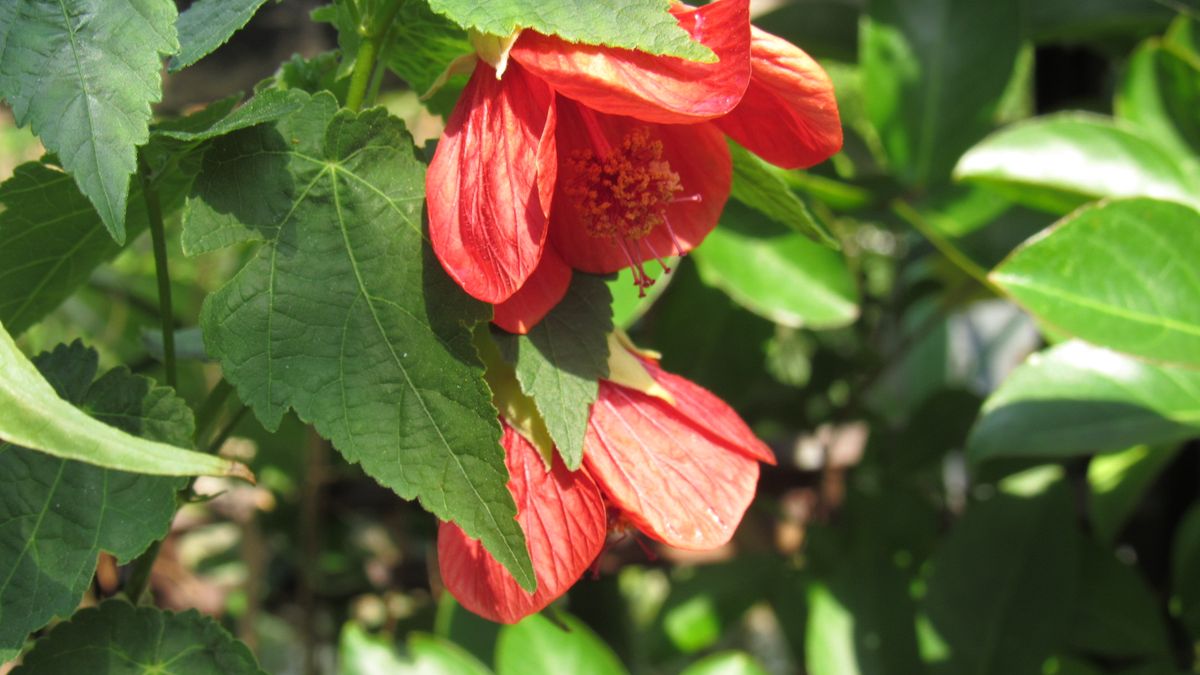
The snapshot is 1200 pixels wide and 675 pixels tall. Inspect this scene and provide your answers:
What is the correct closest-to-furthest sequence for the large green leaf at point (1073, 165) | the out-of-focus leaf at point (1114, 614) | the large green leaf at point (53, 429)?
the large green leaf at point (53, 429), the large green leaf at point (1073, 165), the out-of-focus leaf at point (1114, 614)

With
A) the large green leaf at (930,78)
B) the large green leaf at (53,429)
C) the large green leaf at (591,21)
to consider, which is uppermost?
the large green leaf at (591,21)

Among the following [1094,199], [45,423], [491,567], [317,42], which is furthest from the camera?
[317,42]

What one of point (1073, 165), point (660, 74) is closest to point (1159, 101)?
point (1073, 165)

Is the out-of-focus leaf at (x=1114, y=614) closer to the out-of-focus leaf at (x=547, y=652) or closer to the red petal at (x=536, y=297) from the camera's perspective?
the out-of-focus leaf at (x=547, y=652)

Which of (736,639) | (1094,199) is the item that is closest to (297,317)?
(1094,199)

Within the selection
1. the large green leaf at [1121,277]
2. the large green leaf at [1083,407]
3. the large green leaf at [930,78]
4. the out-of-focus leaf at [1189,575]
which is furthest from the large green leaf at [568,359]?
the out-of-focus leaf at [1189,575]

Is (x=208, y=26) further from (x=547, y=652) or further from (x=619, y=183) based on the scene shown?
(x=547, y=652)

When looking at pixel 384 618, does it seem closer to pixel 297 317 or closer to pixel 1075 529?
pixel 1075 529
